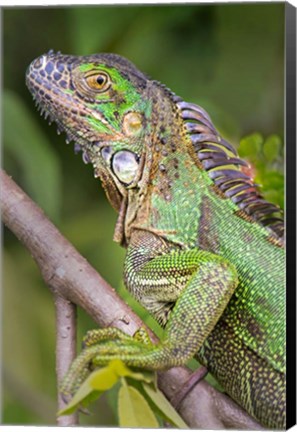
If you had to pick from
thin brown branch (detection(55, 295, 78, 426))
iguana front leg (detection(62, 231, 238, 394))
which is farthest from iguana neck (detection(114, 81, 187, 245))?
thin brown branch (detection(55, 295, 78, 426))

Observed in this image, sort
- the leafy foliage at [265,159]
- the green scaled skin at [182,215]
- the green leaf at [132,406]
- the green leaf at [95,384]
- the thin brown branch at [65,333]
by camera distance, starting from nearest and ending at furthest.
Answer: the green leaf at [95,384] < the green leaf at [132,406] < the green scaled skin at [182,215] < the thin brown branch at [65,333] < the leafy foliage at [265,159]

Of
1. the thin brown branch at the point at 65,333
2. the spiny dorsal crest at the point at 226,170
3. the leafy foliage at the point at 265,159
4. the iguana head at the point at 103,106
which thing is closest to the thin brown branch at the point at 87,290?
the thin brown branch at the point at 65,333

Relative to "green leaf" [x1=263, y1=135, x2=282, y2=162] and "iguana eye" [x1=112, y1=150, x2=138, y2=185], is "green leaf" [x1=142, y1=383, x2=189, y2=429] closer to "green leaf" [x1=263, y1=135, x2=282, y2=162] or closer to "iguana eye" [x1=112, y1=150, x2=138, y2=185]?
"iguana eye" [x1=112, y1=150, x2=138, y2=185]

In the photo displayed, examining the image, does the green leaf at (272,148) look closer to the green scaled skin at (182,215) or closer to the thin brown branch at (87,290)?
the green scaled skin at (182,215)

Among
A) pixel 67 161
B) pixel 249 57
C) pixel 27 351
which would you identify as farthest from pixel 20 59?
pixel 27 351

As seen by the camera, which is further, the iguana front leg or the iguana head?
the iguana head
